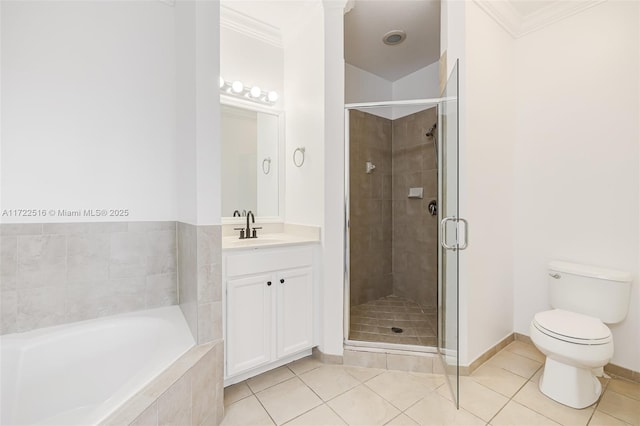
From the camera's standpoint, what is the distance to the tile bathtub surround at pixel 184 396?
99 centimetres

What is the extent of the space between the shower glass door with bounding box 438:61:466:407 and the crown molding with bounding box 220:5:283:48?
1.58m

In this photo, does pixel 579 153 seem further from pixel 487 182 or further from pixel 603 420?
pixel 603 420

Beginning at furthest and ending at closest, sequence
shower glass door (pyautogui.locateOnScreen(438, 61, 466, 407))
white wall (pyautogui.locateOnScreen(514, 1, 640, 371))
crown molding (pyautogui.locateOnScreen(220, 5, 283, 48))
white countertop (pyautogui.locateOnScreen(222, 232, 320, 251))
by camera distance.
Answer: crown molding (pyautogui.locateOnScreen(220, 5, 283, 48)) < white wall (pyautogui.locateOnScreen(514, 1, 640, 371)) < white countertop (pyautogui.locateOnScreen(222, 232, 320, 251)) < shower glass door (pyautogui.locateOnScreen(438, 61, 466, 407))

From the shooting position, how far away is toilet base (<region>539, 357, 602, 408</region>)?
165cm

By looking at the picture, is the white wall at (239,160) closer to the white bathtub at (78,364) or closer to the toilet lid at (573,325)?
the white bathtub at (78,364)

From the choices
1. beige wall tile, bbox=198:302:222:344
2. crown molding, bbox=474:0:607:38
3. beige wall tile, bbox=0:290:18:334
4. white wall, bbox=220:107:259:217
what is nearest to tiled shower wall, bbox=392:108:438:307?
crown molding, bbox=474:0:607:38

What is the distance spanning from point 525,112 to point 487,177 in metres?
0.75

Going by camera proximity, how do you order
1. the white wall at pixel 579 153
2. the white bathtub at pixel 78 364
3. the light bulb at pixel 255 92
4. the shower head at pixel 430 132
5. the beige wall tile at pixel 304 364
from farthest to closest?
the shower head at pixel 430 132, the light bulb at pixel 255 92, the beige wall tile at pixel 304 364, the white wall at pixel 579 153, the white bathtub at pixel 78 364

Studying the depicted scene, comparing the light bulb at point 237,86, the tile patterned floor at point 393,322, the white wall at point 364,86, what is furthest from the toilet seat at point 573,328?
the light bulb at point 237,86

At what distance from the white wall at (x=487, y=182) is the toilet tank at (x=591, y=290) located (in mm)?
365

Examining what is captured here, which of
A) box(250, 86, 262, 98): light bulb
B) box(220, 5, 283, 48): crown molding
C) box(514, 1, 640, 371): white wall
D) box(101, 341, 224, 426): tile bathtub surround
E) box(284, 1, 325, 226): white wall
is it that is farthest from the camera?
box(250, 86, 262, 98): light bulb

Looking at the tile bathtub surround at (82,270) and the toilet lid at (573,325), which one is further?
the toilet lid at (573,325)

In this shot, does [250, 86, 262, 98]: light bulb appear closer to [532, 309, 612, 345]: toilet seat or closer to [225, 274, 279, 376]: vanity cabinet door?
[225, 274, 279, 376]: vanity cabinet door

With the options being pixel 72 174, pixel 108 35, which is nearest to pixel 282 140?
pixel 108 35
